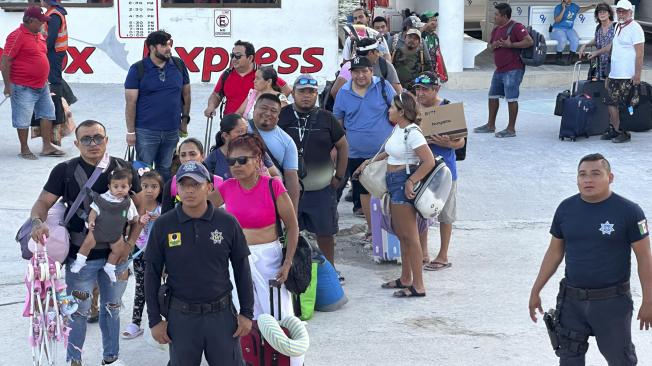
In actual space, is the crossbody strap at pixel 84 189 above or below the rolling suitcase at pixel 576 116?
above

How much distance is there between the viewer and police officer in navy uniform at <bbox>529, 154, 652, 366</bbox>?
5859 mm

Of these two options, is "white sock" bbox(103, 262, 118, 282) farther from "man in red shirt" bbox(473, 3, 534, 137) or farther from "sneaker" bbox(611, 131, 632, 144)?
"sneaker" bbox(611, 131, 632, 144)

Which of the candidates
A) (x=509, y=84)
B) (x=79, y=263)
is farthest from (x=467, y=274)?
(x=509, y=84)

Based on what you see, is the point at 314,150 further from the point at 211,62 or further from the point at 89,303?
the point at 211,62

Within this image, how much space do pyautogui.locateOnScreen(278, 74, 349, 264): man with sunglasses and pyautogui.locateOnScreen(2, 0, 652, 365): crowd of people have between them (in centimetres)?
1

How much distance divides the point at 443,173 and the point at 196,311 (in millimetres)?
3201

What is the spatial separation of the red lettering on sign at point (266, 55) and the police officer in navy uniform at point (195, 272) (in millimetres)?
11955

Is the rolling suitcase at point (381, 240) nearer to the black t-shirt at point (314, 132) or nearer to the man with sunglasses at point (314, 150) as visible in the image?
the man with sunglasses at point (314, 150)

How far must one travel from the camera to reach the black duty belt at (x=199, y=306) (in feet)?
18.4

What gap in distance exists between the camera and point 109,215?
651 cm

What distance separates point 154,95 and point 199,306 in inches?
189

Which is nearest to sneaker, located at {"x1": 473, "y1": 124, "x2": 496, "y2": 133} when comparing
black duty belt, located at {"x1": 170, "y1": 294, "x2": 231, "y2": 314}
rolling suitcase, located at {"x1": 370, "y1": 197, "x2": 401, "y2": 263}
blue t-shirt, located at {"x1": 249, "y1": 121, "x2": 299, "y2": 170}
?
rolling suitcase, located at {"x1": 370, "y1": 197, "x2": 401, "y2": 263}

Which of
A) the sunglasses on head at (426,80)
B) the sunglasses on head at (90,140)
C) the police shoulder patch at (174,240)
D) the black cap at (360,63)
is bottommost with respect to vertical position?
the police shoulder patch at (174,240)

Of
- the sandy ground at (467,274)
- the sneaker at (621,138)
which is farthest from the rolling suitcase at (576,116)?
the sneaker at (621,138)
